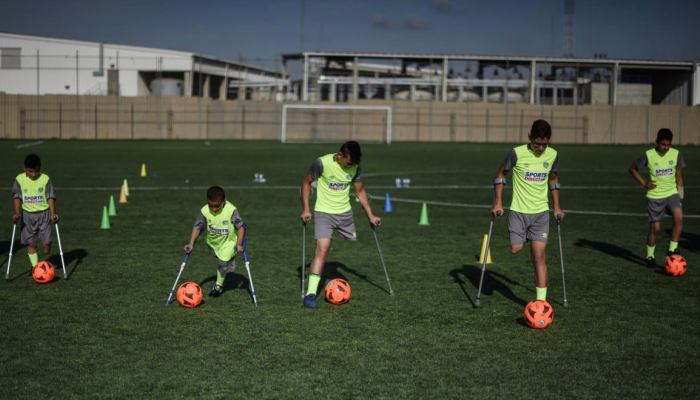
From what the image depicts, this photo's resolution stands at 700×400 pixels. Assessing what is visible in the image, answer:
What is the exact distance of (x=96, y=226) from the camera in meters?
16.2

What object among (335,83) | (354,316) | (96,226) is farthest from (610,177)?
(335,83)

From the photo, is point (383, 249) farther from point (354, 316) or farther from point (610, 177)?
point (610, 177)

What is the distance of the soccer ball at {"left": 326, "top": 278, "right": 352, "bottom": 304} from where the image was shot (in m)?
9.48

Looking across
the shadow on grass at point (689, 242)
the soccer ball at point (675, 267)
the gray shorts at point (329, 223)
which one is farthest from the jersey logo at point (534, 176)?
the shadow on grass at point (689, 242)

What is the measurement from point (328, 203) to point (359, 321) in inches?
67.7

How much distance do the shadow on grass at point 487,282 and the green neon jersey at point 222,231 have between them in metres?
3.30

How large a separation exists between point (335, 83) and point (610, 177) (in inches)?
1717

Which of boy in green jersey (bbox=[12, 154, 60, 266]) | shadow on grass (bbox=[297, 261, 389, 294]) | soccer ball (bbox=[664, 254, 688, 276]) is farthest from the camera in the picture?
soccer ball (bbox=[664, 254, 688, 276])

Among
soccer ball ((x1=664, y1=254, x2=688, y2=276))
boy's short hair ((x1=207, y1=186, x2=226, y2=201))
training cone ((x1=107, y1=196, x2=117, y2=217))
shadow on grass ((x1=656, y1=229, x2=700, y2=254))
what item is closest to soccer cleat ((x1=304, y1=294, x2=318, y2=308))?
boy's short hair ((x1=207, y1=186, x2=226, y2=201))

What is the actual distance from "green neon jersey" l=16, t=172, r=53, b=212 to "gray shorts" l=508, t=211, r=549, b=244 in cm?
675

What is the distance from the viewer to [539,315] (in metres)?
8.34

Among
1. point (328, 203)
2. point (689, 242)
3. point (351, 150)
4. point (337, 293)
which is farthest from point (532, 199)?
point (689, 242)

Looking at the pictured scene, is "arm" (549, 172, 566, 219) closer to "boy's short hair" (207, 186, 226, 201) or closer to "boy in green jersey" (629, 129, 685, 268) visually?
"boy in green jersey" (629, 129, 685, 268)

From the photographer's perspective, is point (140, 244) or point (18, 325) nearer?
point (18, 325)
